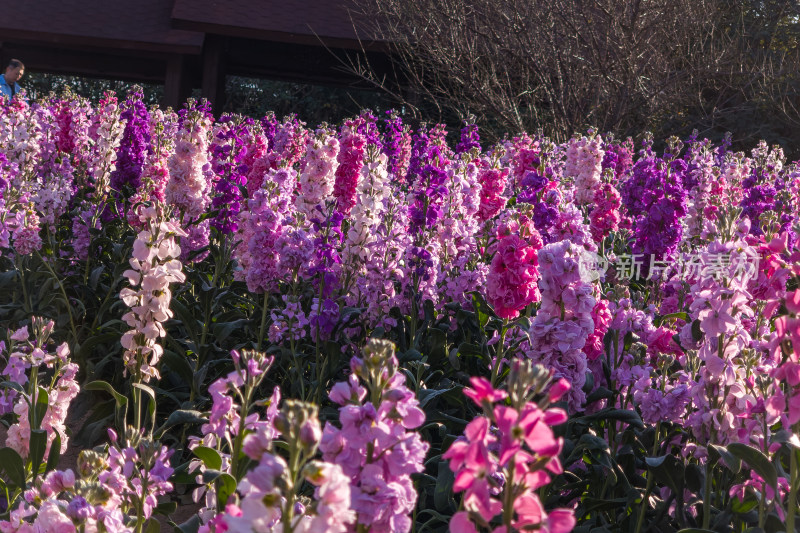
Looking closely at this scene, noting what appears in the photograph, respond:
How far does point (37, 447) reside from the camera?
2.78 meters

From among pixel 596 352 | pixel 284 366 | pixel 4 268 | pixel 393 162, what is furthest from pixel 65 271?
pixel 596 352

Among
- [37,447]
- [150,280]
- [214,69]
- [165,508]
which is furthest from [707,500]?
[214,69]

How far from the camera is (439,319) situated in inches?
191

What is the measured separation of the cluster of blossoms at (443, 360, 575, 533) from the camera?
1153 millimetres

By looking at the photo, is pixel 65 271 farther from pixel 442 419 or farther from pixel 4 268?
pixel 442 419

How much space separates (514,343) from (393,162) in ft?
15.4

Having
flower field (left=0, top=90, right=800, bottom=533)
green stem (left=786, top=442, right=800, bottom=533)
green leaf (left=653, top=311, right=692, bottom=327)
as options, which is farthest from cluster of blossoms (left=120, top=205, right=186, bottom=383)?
green leaf (left=653, top=311, right=692, bottom=327)

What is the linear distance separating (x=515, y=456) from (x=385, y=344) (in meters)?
0.32

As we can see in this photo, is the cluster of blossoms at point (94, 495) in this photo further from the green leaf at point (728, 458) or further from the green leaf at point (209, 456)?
the green leaf at point (728, 458)

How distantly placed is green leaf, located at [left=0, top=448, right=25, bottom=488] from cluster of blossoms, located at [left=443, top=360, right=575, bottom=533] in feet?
6.21

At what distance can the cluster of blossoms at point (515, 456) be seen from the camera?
3.78ft

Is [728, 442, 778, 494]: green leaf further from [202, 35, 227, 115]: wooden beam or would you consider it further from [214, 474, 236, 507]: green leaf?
[202, 35, 227, 115]: wooden beam

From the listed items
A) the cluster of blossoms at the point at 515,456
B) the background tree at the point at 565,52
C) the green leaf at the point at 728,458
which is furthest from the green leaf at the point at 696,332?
the background tree at the point at 565,52

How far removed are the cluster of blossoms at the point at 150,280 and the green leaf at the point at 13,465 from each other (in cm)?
63
